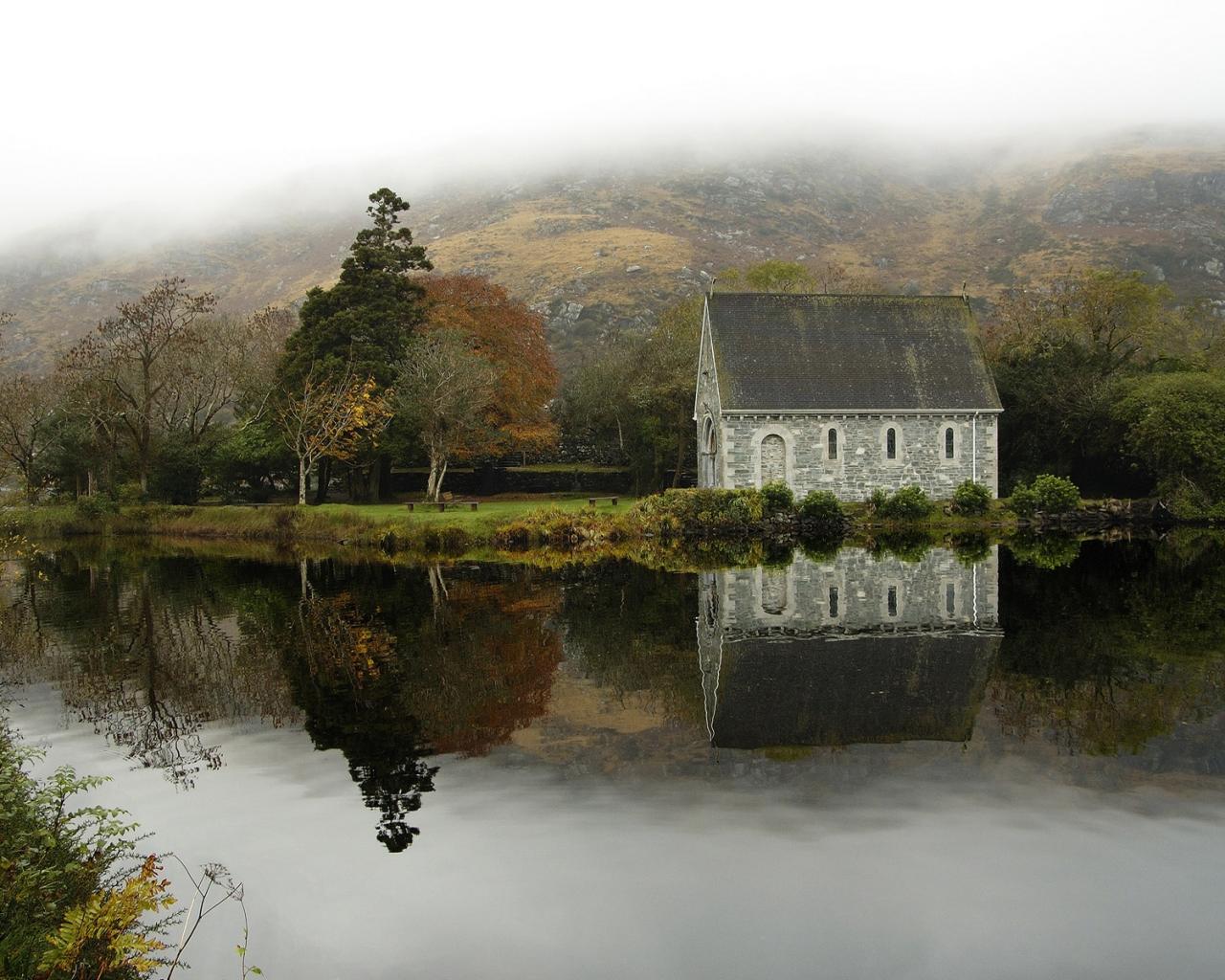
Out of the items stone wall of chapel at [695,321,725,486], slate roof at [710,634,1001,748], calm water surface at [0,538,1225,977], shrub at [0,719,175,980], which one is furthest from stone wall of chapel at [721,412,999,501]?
shrub at [0,719,175,980]

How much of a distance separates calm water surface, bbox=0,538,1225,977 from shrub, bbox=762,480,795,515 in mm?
17057

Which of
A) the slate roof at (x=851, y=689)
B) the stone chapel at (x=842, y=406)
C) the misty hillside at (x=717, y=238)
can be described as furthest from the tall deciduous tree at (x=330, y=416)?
the misty hillside at (x=717, y=238)

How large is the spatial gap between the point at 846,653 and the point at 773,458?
26533mm

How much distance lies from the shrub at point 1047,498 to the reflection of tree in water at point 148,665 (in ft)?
102

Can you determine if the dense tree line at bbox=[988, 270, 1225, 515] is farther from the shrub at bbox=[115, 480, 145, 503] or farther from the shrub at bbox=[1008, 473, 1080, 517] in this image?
the shrub at bbox=[115, 480, 145, 503]

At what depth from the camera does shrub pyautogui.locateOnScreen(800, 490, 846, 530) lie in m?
39.4

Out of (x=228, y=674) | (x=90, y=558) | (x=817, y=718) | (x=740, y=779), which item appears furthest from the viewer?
(x=90, y=558)

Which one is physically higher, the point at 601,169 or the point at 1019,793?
the point at 601,169

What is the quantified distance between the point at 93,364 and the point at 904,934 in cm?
5477

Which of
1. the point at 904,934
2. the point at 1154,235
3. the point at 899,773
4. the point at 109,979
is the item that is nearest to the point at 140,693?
the point at 109,979

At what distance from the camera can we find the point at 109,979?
699 cm

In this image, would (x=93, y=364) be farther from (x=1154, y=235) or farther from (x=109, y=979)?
(x=1154, y=235)

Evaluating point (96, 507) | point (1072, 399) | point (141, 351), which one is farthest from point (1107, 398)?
point (141, 351)

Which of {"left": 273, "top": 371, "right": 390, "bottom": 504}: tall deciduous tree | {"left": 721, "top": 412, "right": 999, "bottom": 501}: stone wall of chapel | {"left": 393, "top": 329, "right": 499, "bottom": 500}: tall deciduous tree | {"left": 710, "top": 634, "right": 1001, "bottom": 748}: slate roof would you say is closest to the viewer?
{"left": 710, "top": 634, "right": 1001, "bottom": 748}: slate roof
